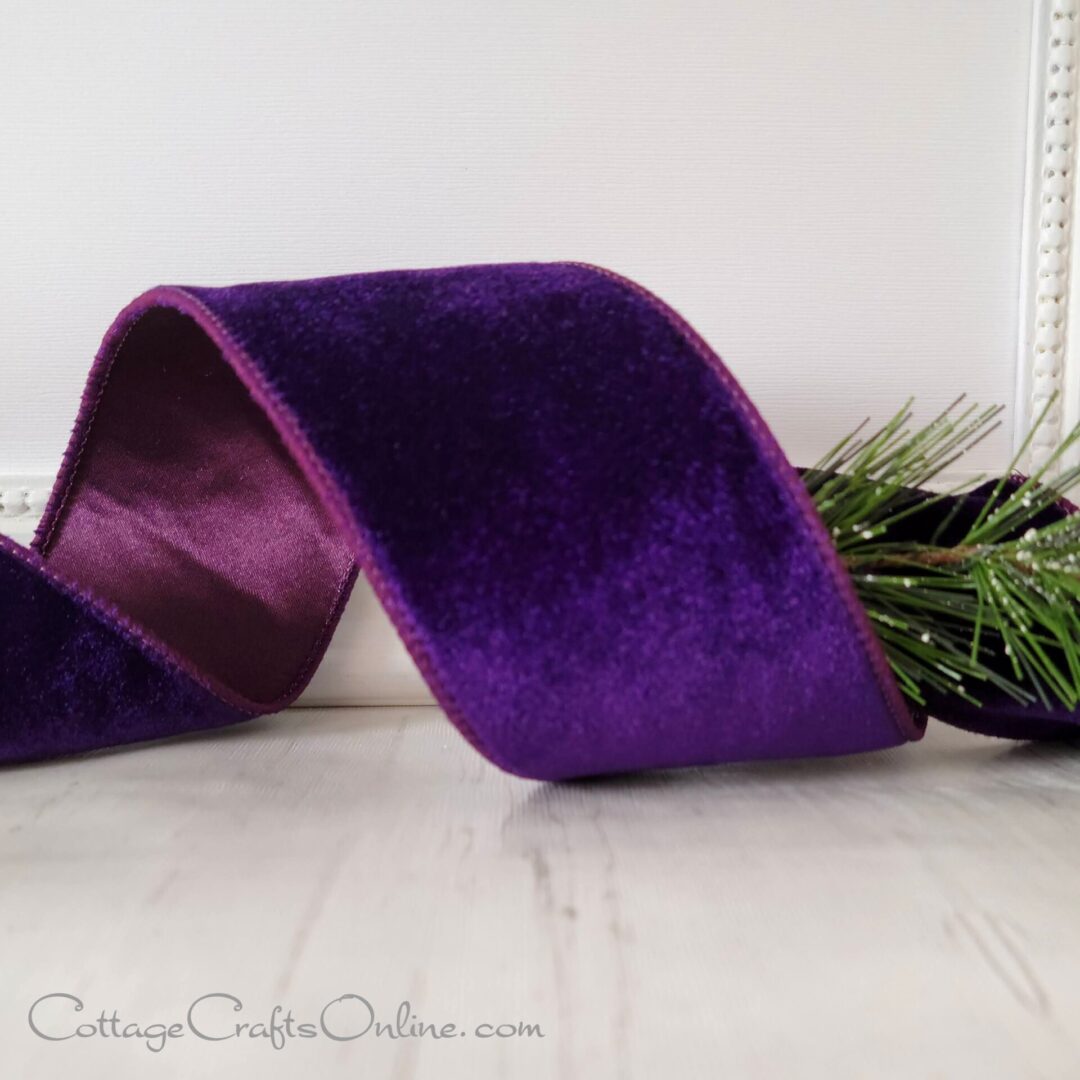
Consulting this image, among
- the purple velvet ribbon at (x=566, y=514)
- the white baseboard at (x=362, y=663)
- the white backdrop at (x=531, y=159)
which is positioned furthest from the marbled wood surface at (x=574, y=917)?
the white backdrop at (x=531, y=159)

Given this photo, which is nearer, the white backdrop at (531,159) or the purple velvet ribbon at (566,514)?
the purple velvet ribbon at (566,514)

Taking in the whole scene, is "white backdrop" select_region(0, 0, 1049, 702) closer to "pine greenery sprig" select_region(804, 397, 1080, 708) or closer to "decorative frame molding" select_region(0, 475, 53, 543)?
"decorative frame molding" select_region(0, 475, 53, 543)

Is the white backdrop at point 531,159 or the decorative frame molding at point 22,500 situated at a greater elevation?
the white backdrop at point 531,159

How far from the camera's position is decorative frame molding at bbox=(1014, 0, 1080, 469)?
53 cm

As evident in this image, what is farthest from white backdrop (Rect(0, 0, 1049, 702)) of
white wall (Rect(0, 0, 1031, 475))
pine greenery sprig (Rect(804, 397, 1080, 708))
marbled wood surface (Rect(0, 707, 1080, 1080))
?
marbled wood surface (Rect(0, 707, 1080, 1080))

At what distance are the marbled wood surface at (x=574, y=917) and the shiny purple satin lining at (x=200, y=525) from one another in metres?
0.11

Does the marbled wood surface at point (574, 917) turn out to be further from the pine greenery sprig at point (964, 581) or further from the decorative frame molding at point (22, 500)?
the decorative frame molding at point (22, 500)

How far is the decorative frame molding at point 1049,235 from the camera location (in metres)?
0.53

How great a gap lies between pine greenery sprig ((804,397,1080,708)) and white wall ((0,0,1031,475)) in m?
0.17

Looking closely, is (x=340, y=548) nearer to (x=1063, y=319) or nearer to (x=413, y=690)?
(x=413, y=690)

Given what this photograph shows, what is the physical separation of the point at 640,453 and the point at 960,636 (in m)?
0.17

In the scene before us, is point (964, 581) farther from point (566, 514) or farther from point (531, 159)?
point (531, 159)

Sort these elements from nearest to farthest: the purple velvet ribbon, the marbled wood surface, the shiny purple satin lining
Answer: the marbled wood surface < the purple velvet ribbon < the shiny purple satin lining

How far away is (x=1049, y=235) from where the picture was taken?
1.79ft
